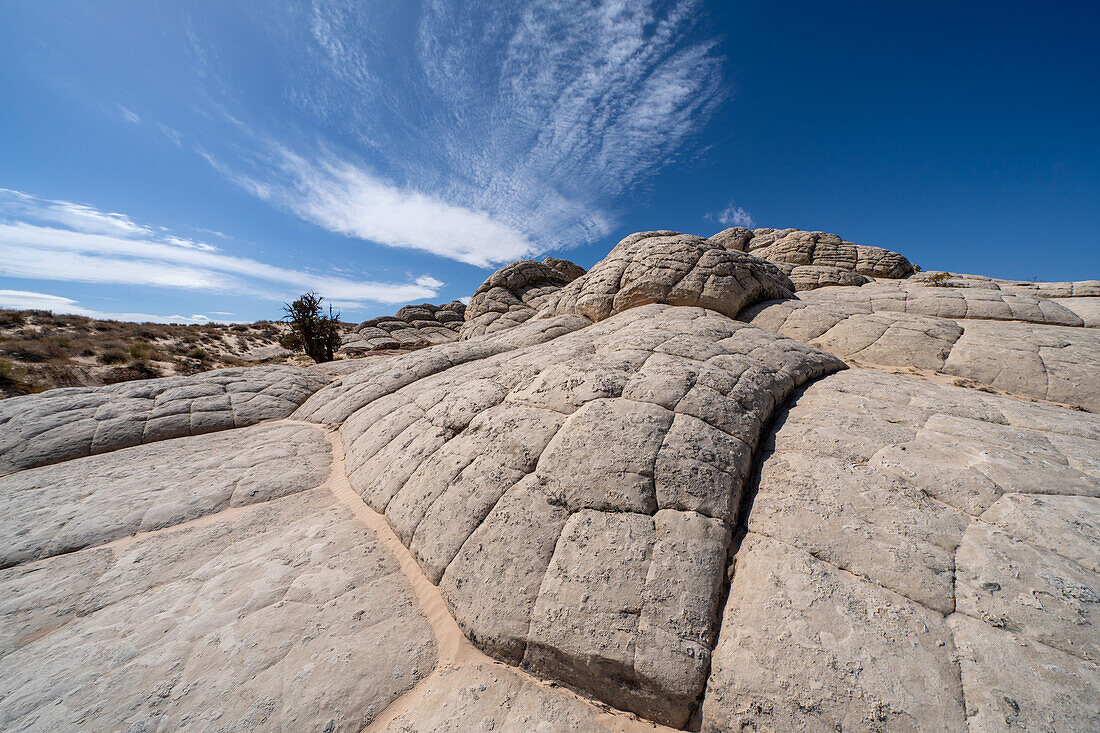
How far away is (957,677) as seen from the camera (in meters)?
2.10

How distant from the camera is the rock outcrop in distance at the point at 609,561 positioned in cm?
233

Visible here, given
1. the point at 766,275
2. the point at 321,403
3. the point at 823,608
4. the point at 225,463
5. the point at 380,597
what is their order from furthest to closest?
the point at 766,275 → the point at 321,403 → the point at 225,463 → the point at 380,597 → the point at 823,608

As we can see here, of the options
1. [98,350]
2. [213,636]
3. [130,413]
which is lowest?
[213,636]

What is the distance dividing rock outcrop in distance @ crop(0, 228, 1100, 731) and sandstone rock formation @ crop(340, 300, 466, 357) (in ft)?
73.8

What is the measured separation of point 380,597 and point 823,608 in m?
3.64

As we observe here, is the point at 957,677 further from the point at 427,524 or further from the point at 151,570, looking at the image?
the point at 151,570

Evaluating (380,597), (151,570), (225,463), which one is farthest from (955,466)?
(225,463)

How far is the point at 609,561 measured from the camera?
296 centimetres

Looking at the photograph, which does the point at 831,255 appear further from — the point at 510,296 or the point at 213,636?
the point at 213,636

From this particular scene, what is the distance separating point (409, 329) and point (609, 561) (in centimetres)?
3208

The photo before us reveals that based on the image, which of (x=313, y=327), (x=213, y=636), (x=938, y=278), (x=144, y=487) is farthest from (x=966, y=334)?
(x=313, y=327)

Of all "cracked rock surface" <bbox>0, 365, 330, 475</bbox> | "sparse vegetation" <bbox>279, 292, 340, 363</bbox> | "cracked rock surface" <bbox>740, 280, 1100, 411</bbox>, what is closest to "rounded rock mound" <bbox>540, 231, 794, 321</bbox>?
"cracked rock surface" <bbox>740, 280, 1100, 411</bbox>

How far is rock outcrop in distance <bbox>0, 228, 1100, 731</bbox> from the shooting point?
2.33m

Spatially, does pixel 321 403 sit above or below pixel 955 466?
below
